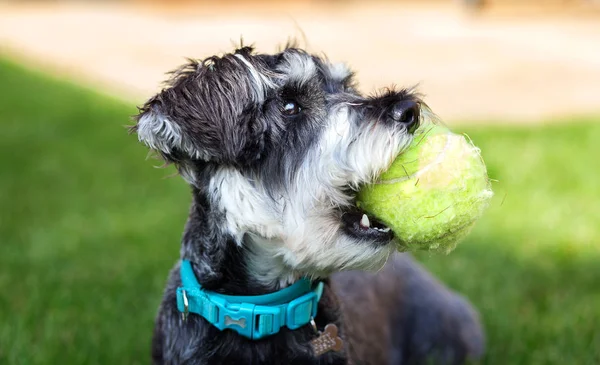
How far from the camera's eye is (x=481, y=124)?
11.2 m

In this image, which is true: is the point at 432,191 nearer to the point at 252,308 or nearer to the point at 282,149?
the point at 282,149

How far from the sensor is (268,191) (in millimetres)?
3168

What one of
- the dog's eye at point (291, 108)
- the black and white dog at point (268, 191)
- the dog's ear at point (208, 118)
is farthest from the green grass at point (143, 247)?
the dog's ear at point (208, 118)

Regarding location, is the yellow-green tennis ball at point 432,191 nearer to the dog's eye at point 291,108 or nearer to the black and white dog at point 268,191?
the black and white dog at point 268,191

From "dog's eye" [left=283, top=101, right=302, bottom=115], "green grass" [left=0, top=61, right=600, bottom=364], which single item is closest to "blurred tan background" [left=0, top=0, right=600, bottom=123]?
"green grass" [left=0, top=61, right=600, bottom=364]

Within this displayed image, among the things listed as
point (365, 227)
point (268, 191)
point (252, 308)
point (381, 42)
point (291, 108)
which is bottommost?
point (381, 42)

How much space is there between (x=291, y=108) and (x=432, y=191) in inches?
28.1

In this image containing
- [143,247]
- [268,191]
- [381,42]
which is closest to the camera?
[268,191]

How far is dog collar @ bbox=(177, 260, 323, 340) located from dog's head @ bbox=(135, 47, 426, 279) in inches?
5.5

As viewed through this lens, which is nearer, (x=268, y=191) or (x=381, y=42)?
(x=268, y=191)

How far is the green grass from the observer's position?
15.8 ft

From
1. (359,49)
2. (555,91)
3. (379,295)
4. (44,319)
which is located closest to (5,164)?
(44,319)

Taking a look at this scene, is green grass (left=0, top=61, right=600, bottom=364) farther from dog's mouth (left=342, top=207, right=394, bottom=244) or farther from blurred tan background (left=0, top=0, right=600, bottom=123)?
blurred tan background (left=0, top=0, right=600, bottom=123)

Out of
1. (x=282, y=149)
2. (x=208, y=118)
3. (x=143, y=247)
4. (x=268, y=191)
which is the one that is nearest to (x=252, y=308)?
(x=268, y=191)
